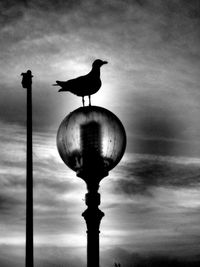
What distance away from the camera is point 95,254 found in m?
5.16

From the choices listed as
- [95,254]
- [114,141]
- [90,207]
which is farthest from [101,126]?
[95,254]

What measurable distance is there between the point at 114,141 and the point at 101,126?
237mm

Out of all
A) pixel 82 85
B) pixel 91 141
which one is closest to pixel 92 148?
pixel 91 141

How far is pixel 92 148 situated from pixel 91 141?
83 mm

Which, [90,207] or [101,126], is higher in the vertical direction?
[101,126]

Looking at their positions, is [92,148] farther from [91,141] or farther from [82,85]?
[82,85]

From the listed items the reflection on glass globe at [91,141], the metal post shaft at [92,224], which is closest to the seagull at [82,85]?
the reflection on glass globe at [91,141]

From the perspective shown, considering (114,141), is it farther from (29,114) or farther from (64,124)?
(29,114)

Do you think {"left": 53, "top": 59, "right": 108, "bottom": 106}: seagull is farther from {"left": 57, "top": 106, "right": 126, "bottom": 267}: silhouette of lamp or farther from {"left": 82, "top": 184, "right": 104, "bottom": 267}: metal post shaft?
{"left": 82, "top": 184, "right": 104, "bottom": 267}: metal post shaft

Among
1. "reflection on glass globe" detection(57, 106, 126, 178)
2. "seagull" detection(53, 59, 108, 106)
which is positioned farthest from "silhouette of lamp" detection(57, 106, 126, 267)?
"seagull" detection(53, 59, 108, 106)

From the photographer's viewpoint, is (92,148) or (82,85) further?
(82,85)

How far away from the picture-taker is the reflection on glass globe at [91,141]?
540 centimetres

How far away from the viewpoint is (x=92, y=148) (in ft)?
17.7

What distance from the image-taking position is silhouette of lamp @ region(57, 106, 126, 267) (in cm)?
539
